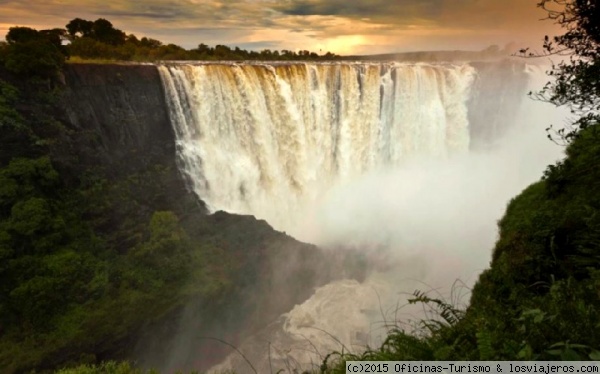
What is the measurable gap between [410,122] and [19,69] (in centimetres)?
2409

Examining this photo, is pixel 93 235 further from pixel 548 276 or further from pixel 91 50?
pixel 548 276

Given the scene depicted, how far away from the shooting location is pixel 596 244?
398cm

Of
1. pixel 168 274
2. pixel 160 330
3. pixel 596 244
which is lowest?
pixel 160 330

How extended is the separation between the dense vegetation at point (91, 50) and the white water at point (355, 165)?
5276mm

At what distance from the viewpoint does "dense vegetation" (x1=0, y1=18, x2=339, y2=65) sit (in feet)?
51.9

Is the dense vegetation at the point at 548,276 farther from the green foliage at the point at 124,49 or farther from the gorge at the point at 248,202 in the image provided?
the green foliage at the point at 124,49

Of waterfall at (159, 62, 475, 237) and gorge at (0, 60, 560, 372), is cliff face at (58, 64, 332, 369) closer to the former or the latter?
gorge at (0, 60, 560, 372)

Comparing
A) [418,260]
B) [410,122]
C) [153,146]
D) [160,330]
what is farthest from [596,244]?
[410,122]

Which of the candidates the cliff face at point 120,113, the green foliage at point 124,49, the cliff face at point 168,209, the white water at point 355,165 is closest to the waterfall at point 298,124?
the white water at point 355,165

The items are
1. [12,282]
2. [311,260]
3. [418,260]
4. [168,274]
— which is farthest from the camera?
[418,260]

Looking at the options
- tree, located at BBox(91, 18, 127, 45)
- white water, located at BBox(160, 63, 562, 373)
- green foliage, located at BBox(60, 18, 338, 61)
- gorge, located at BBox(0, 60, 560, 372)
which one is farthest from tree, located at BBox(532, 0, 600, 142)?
tree, located at BBox(91, 18, 127, 45)

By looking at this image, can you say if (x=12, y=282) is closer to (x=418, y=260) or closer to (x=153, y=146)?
(x=153, y=146)

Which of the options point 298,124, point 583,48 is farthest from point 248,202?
point 583,48

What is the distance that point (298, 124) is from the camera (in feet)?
76.7
